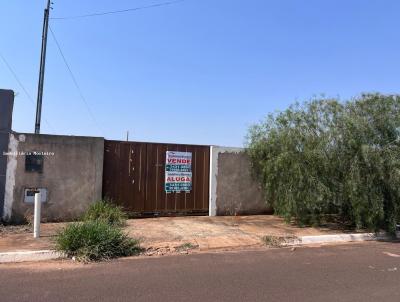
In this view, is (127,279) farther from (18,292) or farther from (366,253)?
(366,253)

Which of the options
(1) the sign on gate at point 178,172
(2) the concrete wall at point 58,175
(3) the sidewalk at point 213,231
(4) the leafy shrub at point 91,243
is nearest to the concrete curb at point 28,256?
(4) the leafy shrub at point 91,243

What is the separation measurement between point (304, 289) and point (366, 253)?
11.6 ft

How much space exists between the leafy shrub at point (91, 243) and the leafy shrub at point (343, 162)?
202 inches

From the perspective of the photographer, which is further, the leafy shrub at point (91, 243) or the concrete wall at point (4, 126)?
the concrete wall at point (4, 126)

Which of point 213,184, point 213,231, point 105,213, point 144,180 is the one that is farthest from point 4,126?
point 213,184

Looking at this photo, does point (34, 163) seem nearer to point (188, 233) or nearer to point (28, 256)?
point (28, 256)

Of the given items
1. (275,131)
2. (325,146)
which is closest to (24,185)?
(275,131)

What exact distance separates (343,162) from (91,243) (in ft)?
22.0

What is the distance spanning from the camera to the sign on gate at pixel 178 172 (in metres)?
13.1

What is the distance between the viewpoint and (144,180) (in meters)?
12.8

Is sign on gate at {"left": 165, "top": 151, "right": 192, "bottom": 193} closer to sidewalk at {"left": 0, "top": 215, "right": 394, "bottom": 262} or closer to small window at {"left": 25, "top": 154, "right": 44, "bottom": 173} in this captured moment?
sidewalk at {"left": 0, "top": 215, "right": 394, "bottom": 262}

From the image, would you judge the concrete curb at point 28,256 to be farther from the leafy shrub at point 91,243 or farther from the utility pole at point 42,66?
the utility pole at point 42,66

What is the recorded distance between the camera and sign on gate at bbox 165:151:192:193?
1308 cm

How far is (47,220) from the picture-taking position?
1173cm
